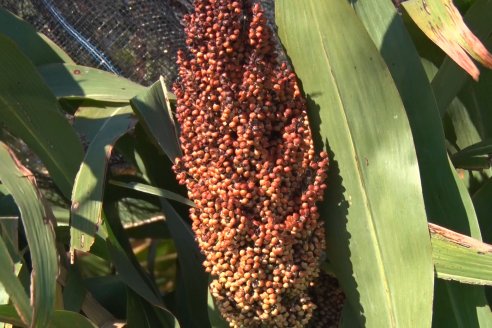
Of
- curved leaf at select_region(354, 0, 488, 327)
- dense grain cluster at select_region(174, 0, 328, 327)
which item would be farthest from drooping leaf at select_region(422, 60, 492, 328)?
dense grain cluster at select_region(174, 0, 328, 327)

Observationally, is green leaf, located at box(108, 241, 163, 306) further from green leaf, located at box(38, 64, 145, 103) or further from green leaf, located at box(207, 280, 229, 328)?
green leaf, located at box(38, 64, 145, 103)

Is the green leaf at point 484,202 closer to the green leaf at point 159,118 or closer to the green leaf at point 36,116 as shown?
the green leaf at point 159,118

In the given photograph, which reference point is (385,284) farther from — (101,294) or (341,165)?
(101,294)

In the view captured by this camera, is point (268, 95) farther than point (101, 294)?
No

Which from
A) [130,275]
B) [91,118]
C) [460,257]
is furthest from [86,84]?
[460,257]

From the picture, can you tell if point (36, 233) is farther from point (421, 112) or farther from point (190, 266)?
point (421, 112)

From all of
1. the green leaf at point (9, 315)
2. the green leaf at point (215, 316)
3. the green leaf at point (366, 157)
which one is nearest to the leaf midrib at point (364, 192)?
the green leaf at point (366, 157)

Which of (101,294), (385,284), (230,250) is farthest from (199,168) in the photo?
(101,294)
